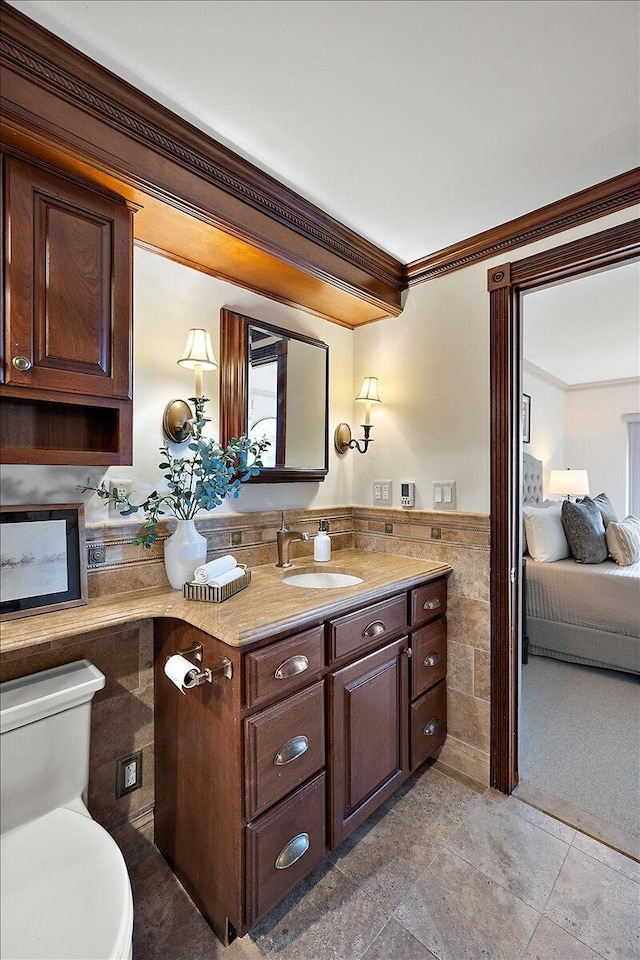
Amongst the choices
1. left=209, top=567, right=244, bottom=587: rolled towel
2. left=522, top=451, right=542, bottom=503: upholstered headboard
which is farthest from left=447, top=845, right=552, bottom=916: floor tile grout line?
left=522, top=451, right=542, bottom=503: upholstered headboard

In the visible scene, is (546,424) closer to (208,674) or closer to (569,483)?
(569,483)

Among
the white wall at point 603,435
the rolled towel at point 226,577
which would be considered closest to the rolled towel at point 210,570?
the rolled towel at point 226,577

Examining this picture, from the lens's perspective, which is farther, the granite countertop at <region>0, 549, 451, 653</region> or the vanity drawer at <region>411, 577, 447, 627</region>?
the vanity drawer at <region>411, 577, 447, 627</region>

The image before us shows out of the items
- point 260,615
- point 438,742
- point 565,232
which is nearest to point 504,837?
point 438,742

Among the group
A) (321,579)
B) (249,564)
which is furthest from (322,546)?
(249,564)

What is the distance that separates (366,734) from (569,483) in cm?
399

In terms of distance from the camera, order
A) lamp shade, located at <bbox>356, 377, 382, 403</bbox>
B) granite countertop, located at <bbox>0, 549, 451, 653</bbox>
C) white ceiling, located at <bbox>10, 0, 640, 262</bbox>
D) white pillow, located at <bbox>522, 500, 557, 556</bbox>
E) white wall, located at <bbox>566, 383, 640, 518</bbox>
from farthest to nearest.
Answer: white wall, located at <bbox>566, 383, 640, 518</bbox> < white pillow, located at <bbox>522, 500, 557, 556</bbox> < lamp shade, located at <bbox>356, 377, 382, 403</bbox> < granite countertop, located at <bbox>0, 549, 451, 653</bbox> < white ceiling, located at <bbox>10, 0, 640, 262</bbox>

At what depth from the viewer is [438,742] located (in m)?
2.02

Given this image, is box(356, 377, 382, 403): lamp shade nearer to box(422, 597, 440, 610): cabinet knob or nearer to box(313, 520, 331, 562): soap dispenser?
box(313, 520, 331, 562): soap dispenser

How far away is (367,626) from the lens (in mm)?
1614

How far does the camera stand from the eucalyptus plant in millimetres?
1518

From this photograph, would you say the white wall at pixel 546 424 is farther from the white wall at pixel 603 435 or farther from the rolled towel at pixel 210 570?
the rolled towel at pixel 210 570

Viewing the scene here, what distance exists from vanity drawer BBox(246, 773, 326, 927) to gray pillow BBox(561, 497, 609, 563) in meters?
2.74

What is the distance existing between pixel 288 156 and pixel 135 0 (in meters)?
0.58
